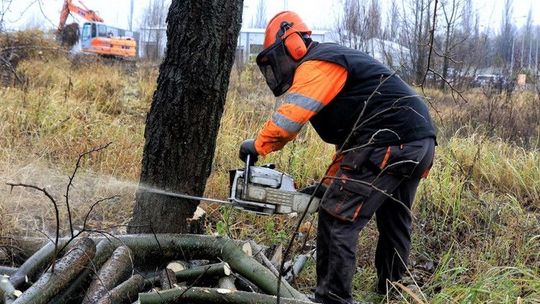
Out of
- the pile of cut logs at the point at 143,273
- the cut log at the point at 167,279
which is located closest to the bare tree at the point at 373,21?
the pile of cut logs at the point at 143,273

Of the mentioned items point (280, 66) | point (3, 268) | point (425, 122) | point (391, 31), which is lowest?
point (3, 268)

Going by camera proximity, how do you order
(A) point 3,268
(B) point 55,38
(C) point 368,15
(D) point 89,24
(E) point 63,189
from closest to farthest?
(A) point 3,268 < (E) point 63,189 < (C) point 368,15 < (B) point 55,38 < (D) point 89,24

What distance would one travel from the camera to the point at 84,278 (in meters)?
2.74

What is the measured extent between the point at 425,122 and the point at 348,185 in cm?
63

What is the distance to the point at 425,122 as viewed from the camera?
10.6ft

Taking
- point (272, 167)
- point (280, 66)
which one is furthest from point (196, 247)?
point (280, 66)

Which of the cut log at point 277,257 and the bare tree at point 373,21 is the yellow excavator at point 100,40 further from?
the cut log at point 277,257

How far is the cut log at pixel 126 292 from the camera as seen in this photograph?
2.48 meters

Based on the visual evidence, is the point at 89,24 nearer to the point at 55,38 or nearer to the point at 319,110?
the point at 55,38

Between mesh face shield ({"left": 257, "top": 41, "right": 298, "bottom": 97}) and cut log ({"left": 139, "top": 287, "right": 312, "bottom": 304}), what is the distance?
1.23 metres

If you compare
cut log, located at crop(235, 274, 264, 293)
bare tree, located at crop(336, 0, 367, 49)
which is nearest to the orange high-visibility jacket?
cut log, located at crop(235, 274, 264, 293)

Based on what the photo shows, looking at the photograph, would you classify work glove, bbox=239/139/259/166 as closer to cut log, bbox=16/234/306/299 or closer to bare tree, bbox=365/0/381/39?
cut log, bbox=16/234/306/299

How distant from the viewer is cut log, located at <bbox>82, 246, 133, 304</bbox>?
254cm

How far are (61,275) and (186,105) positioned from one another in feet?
3.49
